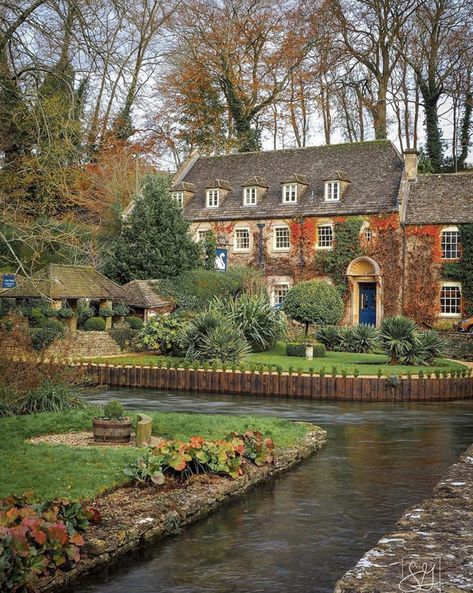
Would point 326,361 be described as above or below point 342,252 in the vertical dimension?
below

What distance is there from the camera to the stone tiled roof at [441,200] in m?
40.2

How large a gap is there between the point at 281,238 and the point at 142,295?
11657 mm

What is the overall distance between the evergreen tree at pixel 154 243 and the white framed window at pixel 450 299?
42.4 feet

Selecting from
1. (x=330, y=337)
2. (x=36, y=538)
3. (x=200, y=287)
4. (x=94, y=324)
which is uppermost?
(x=200, y=287)

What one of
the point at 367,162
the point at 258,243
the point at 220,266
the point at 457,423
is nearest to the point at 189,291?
the point at 220,266

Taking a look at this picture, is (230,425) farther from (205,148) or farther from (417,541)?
(205,148)

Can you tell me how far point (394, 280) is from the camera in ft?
135

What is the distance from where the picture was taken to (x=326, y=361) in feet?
92.5

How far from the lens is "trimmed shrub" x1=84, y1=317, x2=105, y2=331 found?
1281 inches

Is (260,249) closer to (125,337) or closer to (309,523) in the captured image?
(125,337)

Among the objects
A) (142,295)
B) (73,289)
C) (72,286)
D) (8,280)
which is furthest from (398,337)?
(8,280)

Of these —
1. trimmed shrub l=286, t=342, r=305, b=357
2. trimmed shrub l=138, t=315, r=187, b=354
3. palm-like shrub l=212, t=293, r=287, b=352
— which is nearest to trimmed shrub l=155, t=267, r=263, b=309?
trimmed shrub l=138, t=315, r=187, b=354

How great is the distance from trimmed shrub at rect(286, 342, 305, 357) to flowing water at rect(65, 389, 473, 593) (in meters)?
11.0

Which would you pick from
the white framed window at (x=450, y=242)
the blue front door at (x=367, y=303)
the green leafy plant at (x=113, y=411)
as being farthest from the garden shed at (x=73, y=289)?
the green leafy plant at (x=113, y=411)
